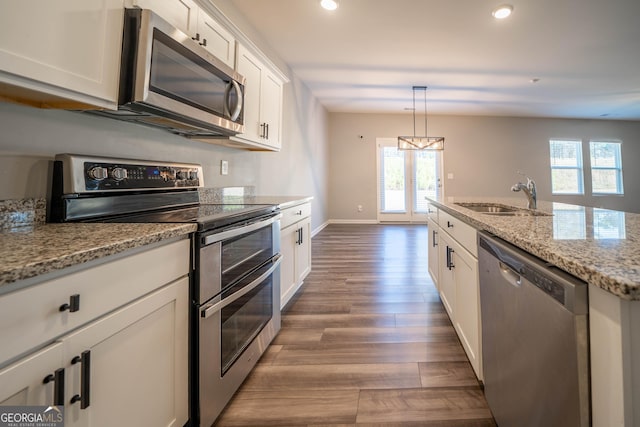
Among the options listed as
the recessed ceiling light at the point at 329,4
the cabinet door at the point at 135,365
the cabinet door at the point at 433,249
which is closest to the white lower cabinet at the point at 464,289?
the cabinet door at the point at 433,249

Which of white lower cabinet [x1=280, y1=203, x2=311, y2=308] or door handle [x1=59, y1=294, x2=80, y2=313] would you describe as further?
white lower cabinet [x1=280, y1=203, x2=311, y2=308]

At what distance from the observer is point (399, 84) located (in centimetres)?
474

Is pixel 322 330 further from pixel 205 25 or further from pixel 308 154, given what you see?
pixel 308 154

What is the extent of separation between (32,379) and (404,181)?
23.3 ft

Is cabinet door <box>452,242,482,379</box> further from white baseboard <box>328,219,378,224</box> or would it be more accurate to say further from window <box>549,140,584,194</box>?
window <box>549,140,584,194</box>

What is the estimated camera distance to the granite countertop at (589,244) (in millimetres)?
532

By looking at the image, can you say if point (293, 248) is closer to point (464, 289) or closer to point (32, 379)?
point (464, 289)

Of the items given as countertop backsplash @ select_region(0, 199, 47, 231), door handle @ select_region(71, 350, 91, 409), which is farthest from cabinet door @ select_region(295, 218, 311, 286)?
door handle @ select_region(71, 350, 91, 409)

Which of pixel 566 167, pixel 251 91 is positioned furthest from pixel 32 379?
pixel 566 167

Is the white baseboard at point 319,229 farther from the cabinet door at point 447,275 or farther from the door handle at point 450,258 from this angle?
the door handle at point 450,258

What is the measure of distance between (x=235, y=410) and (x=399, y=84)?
16.4 feet

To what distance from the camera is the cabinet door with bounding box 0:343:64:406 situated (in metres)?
0.53

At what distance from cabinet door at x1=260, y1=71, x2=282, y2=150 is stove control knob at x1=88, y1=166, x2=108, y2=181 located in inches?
50.7

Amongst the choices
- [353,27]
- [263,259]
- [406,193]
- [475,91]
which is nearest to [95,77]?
[263,259]
